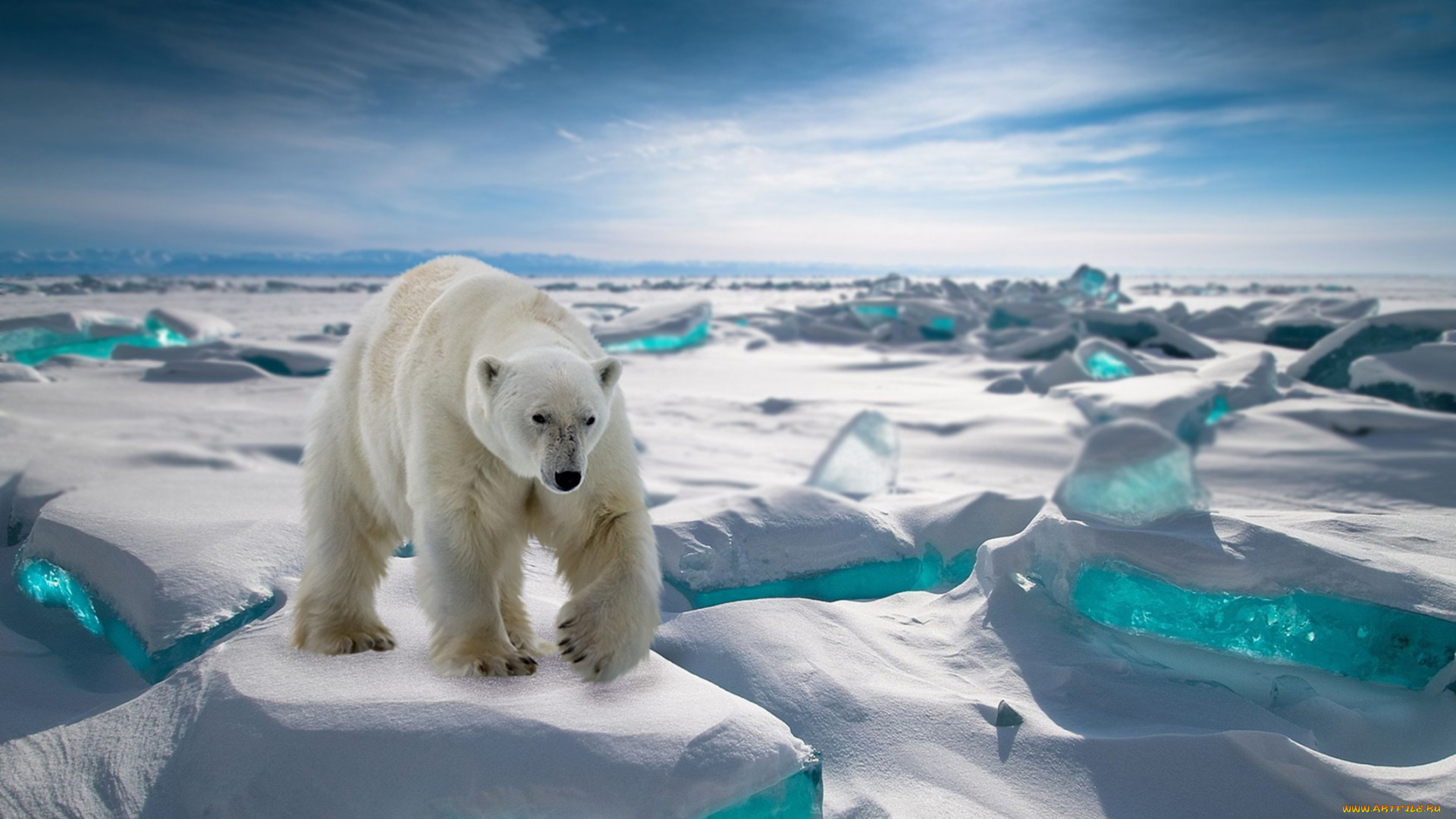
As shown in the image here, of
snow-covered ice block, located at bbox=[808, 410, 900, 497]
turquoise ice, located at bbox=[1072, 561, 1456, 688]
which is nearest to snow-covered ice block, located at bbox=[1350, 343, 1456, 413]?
snow-covered ice block, located at bbox=[808, 410, 900, 497]

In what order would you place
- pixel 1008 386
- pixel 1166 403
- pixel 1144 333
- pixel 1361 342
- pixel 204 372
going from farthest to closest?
1. pixel 1144 333
2. pixel 1008 386
3. pixel 1361 342
4. pixel 204 372
5. pixel 1166 403

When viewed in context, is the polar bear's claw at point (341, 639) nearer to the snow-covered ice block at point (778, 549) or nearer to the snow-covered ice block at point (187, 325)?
the snow-covered ice block at point (778, 549)

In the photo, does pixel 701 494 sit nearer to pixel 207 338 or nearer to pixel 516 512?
pixel 516 512

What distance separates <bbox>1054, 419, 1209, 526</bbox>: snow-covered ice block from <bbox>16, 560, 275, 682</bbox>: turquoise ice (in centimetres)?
253

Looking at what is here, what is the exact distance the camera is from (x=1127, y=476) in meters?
2.84

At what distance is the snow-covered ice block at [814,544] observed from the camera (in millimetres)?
2502

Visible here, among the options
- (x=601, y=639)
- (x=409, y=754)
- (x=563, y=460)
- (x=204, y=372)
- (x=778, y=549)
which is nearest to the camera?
(x=409, y=754)

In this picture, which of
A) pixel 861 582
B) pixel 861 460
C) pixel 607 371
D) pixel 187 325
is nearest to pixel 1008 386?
pixel 861 460

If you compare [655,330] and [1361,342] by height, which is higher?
[1361,342]

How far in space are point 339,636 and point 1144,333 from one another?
1065 centimetres

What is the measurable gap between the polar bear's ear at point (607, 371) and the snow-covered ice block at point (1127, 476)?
1769 mm

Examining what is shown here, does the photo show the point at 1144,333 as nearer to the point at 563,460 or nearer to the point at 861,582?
the point at 861,582

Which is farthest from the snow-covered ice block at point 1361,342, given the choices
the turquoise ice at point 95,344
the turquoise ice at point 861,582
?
the turquoise ice at point 95,344

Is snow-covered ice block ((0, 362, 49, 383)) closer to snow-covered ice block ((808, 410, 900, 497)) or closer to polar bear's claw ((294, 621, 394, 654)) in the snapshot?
polar bear's claw ((294, 621, 394, 654))
